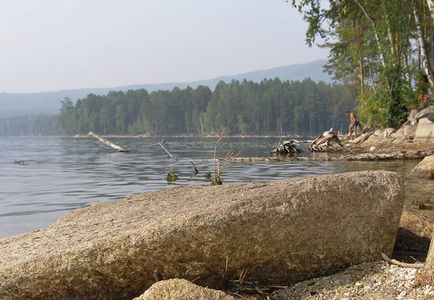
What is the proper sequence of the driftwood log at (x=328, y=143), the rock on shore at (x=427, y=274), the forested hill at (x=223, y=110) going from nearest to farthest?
the rock on shore at (x=427, y=274), the driftwood log at (x=328, y=143), the forested hill at (x=223, y=110)

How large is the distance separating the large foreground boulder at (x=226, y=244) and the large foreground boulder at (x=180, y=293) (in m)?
0.52

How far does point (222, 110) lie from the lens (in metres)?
157

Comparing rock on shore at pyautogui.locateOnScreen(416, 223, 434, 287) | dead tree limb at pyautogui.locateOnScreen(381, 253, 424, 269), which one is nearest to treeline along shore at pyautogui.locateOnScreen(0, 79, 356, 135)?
dead tree limb at pyautogui.locateOnScreen(381, 253, 424, 269)

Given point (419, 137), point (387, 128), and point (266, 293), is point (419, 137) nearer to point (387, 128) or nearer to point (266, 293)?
point (387, 128)

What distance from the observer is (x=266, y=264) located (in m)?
4.70

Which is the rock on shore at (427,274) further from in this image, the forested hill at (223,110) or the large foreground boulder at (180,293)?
the forested hill at (223,110)

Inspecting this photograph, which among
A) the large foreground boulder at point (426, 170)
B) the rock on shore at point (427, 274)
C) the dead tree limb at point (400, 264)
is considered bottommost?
the large foreground boulder at point (426, 170)

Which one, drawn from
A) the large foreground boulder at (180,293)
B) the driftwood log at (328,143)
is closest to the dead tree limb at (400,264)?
the large foreground boulder at (180,293)

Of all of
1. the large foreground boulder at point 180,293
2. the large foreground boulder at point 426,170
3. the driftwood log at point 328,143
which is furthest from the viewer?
the driftwood log at point 328,143

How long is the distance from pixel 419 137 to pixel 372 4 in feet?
26.0

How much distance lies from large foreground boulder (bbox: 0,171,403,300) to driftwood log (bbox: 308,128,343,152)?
27624 millimetres

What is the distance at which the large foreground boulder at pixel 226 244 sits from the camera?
4.43 metres

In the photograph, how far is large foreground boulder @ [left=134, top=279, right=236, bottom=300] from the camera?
12.8ft

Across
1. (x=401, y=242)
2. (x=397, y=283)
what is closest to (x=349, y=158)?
(x=401, y=242)
